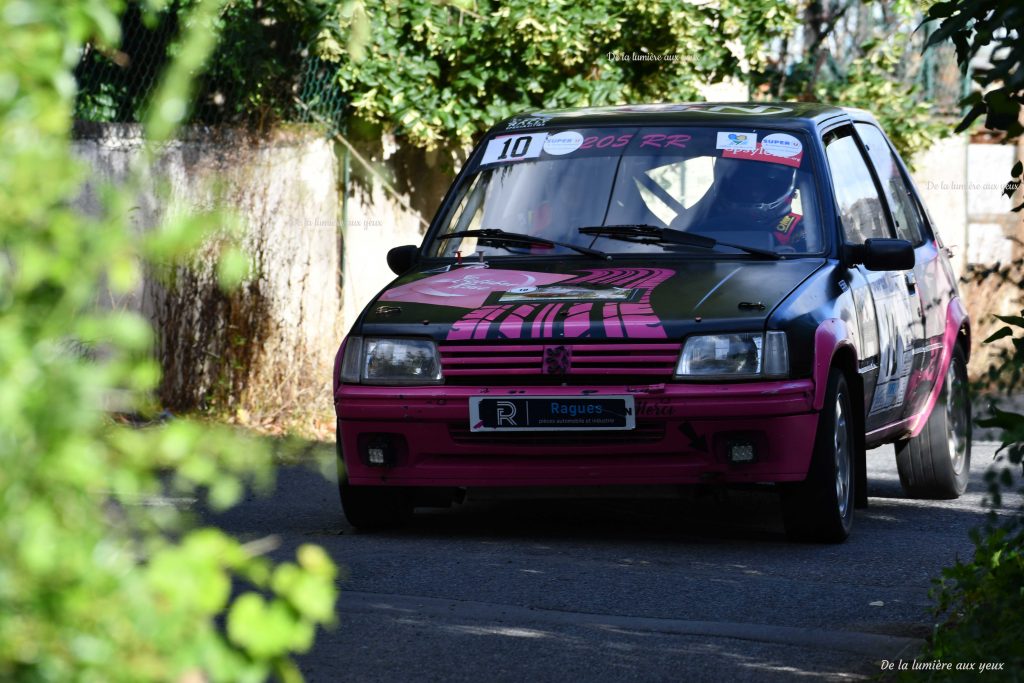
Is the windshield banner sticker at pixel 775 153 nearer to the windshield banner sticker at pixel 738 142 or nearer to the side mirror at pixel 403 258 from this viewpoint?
the windshield banner sticker at pixel 738 142

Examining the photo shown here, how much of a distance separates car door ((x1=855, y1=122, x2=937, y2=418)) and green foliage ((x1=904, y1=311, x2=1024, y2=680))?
3469 millimetres

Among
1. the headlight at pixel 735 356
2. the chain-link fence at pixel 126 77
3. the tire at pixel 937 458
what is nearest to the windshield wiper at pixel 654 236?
the headlight at pixel 735 356

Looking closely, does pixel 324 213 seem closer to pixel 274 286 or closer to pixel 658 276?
pixel 274 286

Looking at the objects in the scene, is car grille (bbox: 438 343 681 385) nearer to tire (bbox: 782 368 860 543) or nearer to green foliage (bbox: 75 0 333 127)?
tire (bbox: 782 368 860 543)

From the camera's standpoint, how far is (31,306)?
1.76 metres

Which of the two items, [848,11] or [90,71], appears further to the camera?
[848,11]

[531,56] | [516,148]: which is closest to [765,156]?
[516,148]

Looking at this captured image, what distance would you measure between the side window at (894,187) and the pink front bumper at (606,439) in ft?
7.24

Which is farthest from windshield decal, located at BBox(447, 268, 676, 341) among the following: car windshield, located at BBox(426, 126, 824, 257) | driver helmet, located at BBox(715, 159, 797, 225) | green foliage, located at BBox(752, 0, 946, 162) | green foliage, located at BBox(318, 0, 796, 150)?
green foliage, located at BBox(752, 0, 946, 162)

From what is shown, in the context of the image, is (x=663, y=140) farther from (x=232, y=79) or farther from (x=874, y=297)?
(x=232, y=79)

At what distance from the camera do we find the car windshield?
7418 millimetres

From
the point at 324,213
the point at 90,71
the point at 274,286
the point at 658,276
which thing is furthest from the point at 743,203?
the point at 90,71

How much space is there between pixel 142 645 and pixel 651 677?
3183mm

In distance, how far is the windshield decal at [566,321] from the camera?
645 cm
